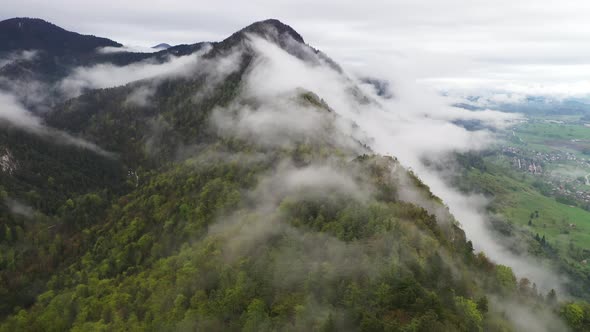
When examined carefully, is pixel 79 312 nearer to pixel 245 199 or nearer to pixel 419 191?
pixel 245 199

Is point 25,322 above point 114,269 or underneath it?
underneath

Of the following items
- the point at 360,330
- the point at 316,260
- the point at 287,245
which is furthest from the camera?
the point at 287,245

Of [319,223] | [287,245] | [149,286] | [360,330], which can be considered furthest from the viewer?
[149,286]

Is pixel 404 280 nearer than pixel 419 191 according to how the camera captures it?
Yes

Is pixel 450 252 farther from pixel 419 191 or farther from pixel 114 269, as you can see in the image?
pixel 114 269

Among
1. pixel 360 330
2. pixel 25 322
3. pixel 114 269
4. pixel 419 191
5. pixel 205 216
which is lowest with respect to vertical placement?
pixel 25 322

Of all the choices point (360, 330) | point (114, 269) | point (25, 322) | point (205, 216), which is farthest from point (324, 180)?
point (25, 322)

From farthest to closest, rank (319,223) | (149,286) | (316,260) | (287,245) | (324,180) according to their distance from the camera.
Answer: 1. (324,180)
2. (149,286)
3. (319,223)
4. (287,245)
5. (316,260)

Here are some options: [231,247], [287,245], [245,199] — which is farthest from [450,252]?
[245,199]

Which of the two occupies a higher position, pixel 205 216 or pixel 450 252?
pixel 450 252
